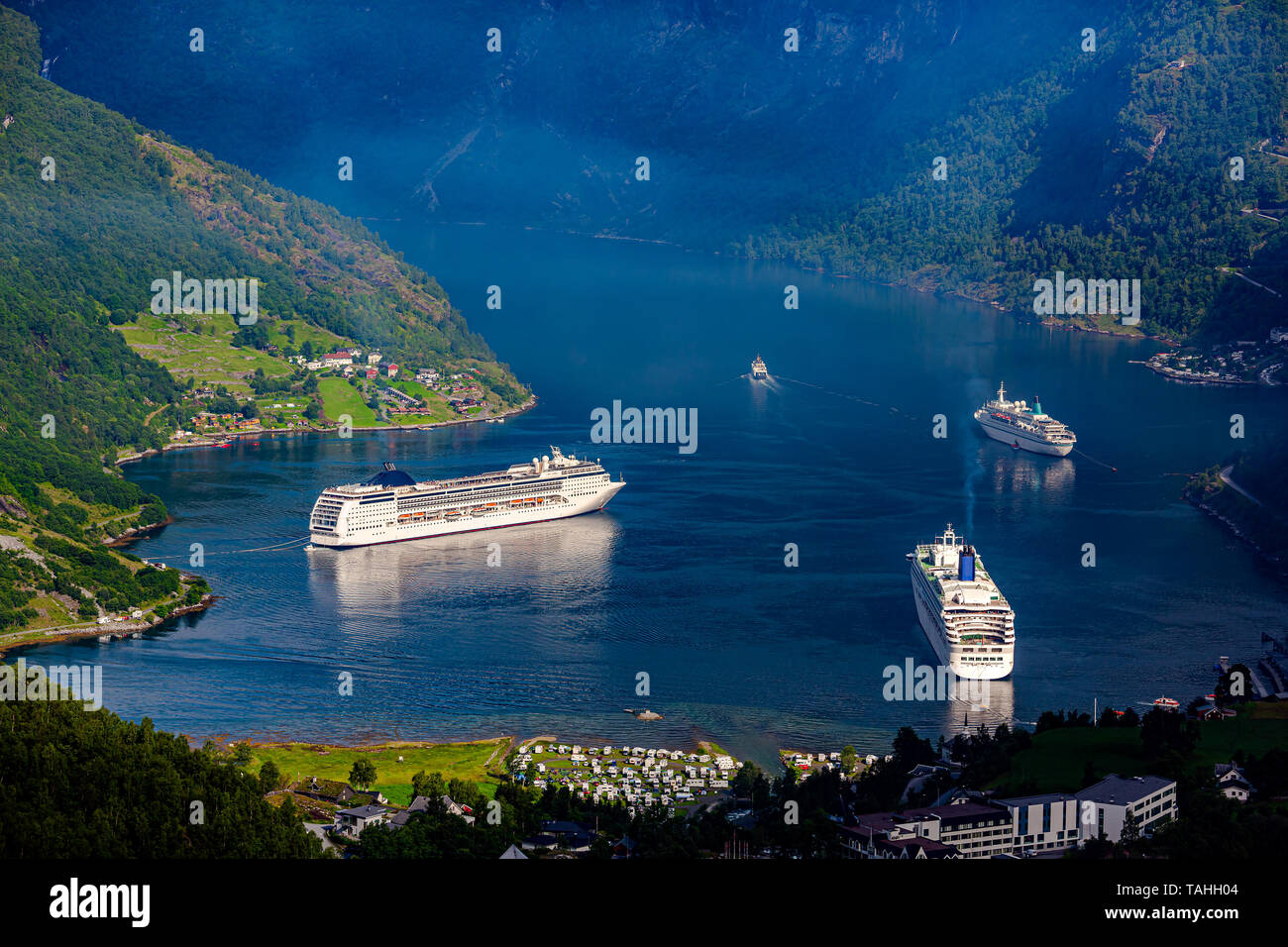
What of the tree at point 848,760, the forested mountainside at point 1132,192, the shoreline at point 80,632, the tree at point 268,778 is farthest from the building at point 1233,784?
the forested mountainside at point 1132,192

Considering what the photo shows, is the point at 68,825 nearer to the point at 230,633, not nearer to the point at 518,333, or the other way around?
the point at 230,633

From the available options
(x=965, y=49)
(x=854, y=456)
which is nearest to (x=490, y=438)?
(x=854, y=456)

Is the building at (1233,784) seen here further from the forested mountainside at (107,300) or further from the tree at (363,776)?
the forested mountainside at (107,300)

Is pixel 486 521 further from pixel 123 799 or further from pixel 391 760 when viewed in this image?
pixel 123 799

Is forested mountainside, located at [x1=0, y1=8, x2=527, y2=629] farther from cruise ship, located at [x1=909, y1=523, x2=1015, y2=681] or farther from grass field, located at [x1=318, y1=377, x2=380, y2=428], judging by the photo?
cruise ship, located at [x1=909, y1=523, x2=1015, y2=681]

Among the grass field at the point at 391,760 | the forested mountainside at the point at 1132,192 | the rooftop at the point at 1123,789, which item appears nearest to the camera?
the rooftop at the point at 1123,789
